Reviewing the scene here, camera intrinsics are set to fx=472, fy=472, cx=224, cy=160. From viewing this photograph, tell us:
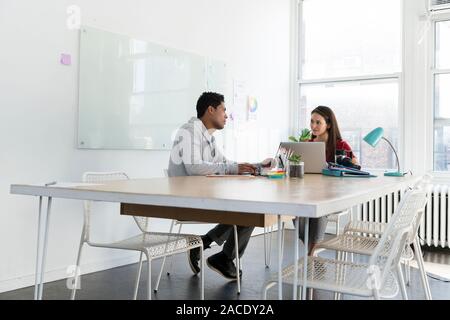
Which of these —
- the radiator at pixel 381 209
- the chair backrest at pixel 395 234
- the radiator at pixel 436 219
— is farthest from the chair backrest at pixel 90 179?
the radiator at pixel 381 209

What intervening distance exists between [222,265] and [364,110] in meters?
2.97

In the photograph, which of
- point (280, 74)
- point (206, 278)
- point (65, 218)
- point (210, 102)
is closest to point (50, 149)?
point (65, 218)

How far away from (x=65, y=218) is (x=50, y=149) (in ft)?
1.48

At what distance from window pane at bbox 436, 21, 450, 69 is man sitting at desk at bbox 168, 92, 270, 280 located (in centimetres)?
271

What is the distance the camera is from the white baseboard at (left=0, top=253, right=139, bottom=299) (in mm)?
2699

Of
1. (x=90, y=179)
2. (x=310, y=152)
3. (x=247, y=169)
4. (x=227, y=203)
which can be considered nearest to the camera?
(x=227, y=203)

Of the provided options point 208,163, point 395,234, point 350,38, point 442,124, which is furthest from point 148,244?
point 350,38

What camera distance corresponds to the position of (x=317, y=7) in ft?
18.1

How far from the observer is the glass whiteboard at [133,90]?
314cm

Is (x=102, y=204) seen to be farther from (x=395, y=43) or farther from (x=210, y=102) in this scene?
(x=395, y=43)

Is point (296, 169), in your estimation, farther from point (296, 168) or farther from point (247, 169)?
point (247, 169)

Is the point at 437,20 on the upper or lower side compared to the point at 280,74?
upper

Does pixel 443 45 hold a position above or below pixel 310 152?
above

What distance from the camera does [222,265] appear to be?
118 inches
